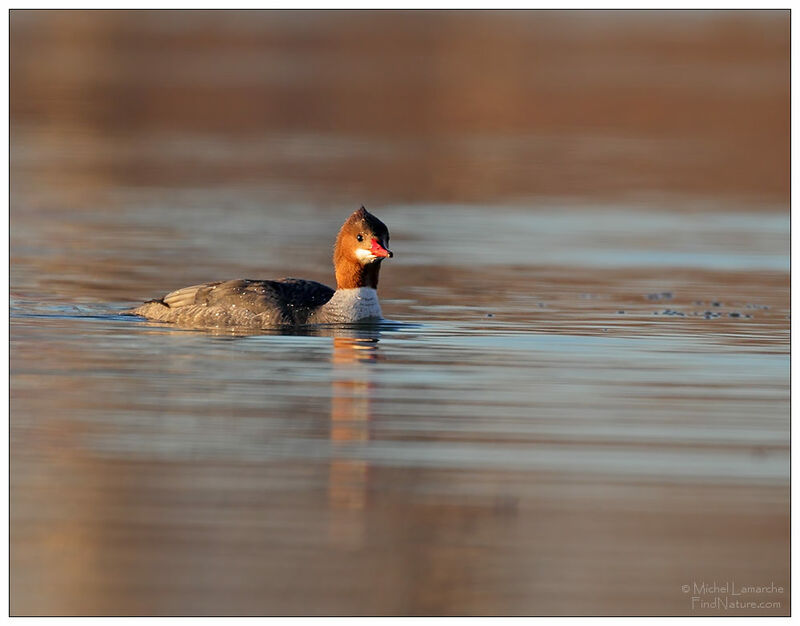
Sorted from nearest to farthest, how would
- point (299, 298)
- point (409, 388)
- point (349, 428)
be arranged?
point (349, 428), point (409, 388), point (299, 298)

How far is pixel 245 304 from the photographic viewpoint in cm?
1304

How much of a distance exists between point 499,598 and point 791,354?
5.94 metres

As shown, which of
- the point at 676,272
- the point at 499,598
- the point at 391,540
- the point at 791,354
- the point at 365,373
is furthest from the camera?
the point at 676,272

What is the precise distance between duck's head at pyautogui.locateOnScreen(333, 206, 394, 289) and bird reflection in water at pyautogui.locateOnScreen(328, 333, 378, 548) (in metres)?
0.71

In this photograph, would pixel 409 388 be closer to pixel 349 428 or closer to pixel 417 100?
pixel 349 428

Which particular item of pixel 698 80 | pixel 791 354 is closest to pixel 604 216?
pixel 791 354

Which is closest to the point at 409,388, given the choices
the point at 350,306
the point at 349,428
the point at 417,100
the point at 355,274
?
the point at 349,428

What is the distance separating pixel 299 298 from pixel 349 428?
3.95 metres

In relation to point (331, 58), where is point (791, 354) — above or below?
below

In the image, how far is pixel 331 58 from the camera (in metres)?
48.8

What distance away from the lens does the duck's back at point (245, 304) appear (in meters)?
13.1

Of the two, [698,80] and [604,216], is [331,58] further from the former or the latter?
[604,216]

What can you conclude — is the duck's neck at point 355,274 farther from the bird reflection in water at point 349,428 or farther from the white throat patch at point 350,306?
the bird reflection in water at point 349,428

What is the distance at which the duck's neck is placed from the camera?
13.3 meters
